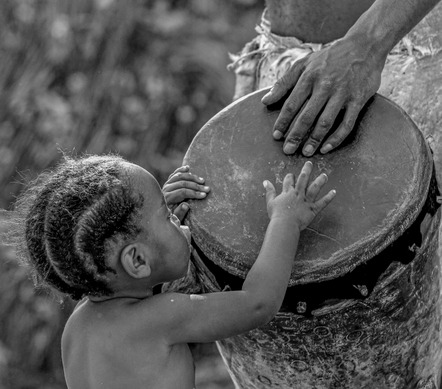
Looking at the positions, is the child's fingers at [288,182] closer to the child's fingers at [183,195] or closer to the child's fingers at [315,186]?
the child's fingers at [315,186]

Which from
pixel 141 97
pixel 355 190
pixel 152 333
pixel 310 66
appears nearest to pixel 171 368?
pixel 152 333

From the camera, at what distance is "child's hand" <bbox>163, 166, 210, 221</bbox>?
2123 mm

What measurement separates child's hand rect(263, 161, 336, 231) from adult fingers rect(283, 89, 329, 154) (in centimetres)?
10

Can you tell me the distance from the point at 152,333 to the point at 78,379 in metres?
0.22

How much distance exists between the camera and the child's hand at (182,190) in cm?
212

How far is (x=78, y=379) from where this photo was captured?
201 centimetres

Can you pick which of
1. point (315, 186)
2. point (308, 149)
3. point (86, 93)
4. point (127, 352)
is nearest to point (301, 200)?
point (315, 186)

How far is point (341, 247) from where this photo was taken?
194 centimetres

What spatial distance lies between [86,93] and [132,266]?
252 centimetres

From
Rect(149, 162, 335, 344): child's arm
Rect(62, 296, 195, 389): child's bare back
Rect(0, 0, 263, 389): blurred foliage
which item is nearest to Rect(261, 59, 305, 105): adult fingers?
Rect(149, 162, 335, 344): child's arm

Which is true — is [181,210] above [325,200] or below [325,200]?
below

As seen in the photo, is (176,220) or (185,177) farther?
(185,177)

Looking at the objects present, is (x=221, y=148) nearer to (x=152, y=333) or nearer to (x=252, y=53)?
(x=152, y=333)

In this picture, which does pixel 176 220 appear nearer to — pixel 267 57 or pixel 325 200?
pixel 325 200
